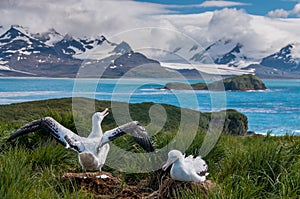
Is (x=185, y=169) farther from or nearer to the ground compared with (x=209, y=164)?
farther from the ground

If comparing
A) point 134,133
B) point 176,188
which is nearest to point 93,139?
point 134,133

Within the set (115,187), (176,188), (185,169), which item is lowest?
(115,187)

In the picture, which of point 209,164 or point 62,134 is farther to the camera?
point 209,164

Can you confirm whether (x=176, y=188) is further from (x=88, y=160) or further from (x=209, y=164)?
(x=209, y=164)

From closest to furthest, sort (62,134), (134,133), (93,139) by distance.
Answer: (93,139), (62,134), (134,133)

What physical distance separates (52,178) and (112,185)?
696 mm

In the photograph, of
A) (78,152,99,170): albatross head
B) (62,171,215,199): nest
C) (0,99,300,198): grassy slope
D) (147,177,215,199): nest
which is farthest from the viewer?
(78,152,99,170): albatross head

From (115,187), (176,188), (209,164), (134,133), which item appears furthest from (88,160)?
(209,164)

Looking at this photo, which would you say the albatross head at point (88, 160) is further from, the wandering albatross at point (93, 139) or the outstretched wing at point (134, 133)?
the outstretched wing at point (134, 133)

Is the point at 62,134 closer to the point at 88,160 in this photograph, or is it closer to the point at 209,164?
the point at 88,160

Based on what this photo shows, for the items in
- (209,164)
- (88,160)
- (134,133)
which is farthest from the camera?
(209,164)

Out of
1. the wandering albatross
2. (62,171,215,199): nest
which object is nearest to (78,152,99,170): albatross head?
the wandering albatross

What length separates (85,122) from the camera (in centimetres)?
788

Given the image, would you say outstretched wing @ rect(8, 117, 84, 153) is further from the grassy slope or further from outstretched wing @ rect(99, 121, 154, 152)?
the grassy slope
